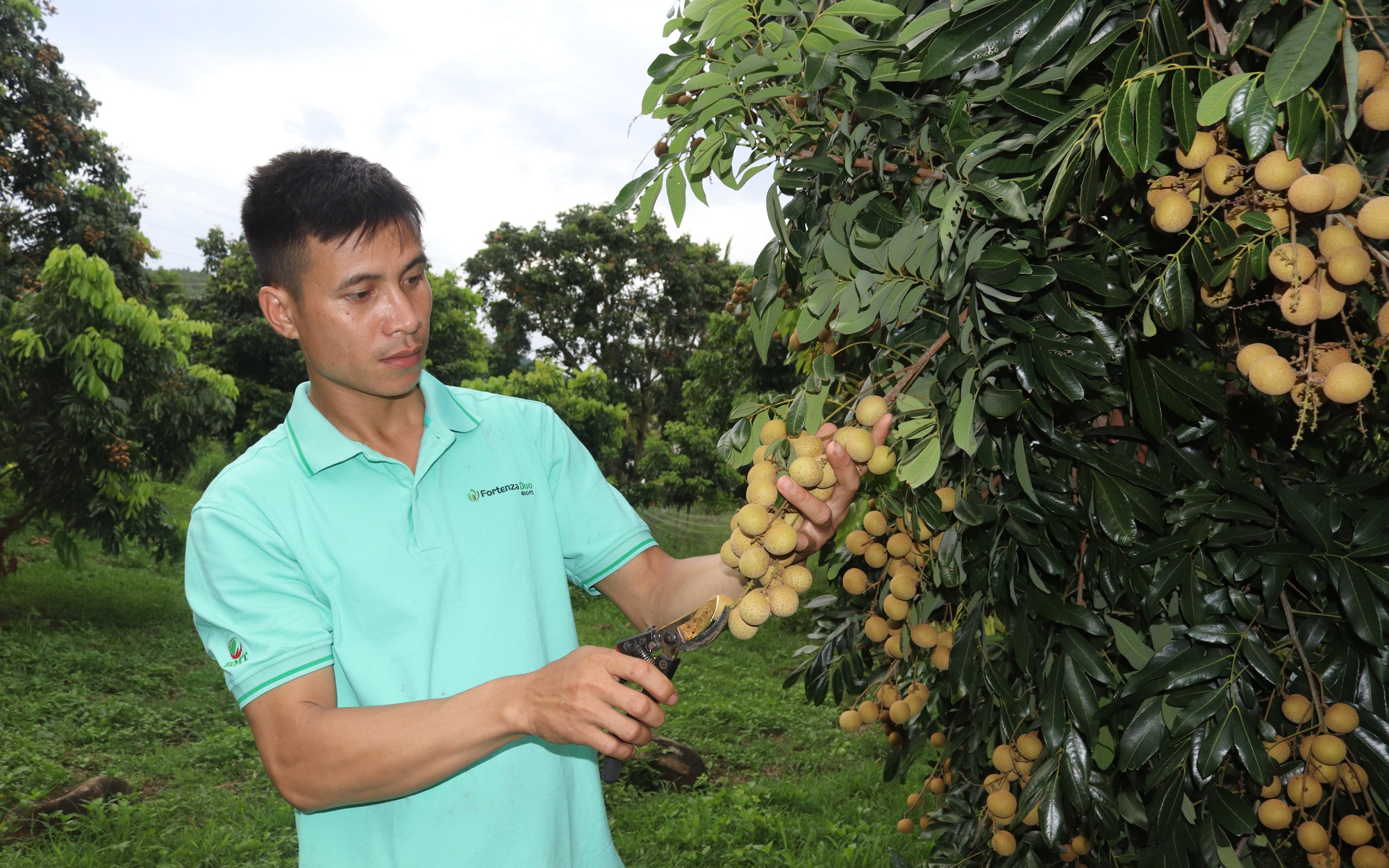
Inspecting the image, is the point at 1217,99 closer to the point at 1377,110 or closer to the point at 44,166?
the point at 1377,110

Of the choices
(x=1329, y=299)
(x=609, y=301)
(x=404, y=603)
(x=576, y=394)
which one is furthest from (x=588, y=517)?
(x=609, y=301)

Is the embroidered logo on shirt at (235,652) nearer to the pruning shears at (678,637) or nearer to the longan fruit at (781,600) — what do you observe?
the pruning shears at (678,637)

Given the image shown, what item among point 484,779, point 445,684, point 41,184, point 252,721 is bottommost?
point 484,779

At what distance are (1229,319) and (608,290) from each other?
43.9 ft

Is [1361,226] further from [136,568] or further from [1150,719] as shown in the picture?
[136,568]

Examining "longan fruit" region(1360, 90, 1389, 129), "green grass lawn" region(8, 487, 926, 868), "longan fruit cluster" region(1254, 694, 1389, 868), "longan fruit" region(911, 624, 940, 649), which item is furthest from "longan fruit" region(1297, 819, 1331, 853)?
"green grass lawn" region(8, 487, 926, 868)

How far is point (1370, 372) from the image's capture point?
0.96m

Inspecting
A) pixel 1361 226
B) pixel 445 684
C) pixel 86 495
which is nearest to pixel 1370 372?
pixel 1361 226

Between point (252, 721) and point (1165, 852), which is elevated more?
point (252, 721)

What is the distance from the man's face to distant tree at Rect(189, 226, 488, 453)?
939 cm

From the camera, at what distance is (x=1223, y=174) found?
2.98 feet

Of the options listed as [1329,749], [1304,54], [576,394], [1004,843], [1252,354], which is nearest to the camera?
[1304,54]

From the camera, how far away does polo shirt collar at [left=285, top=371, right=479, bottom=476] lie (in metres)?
1.42

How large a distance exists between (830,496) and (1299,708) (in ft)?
2.21
